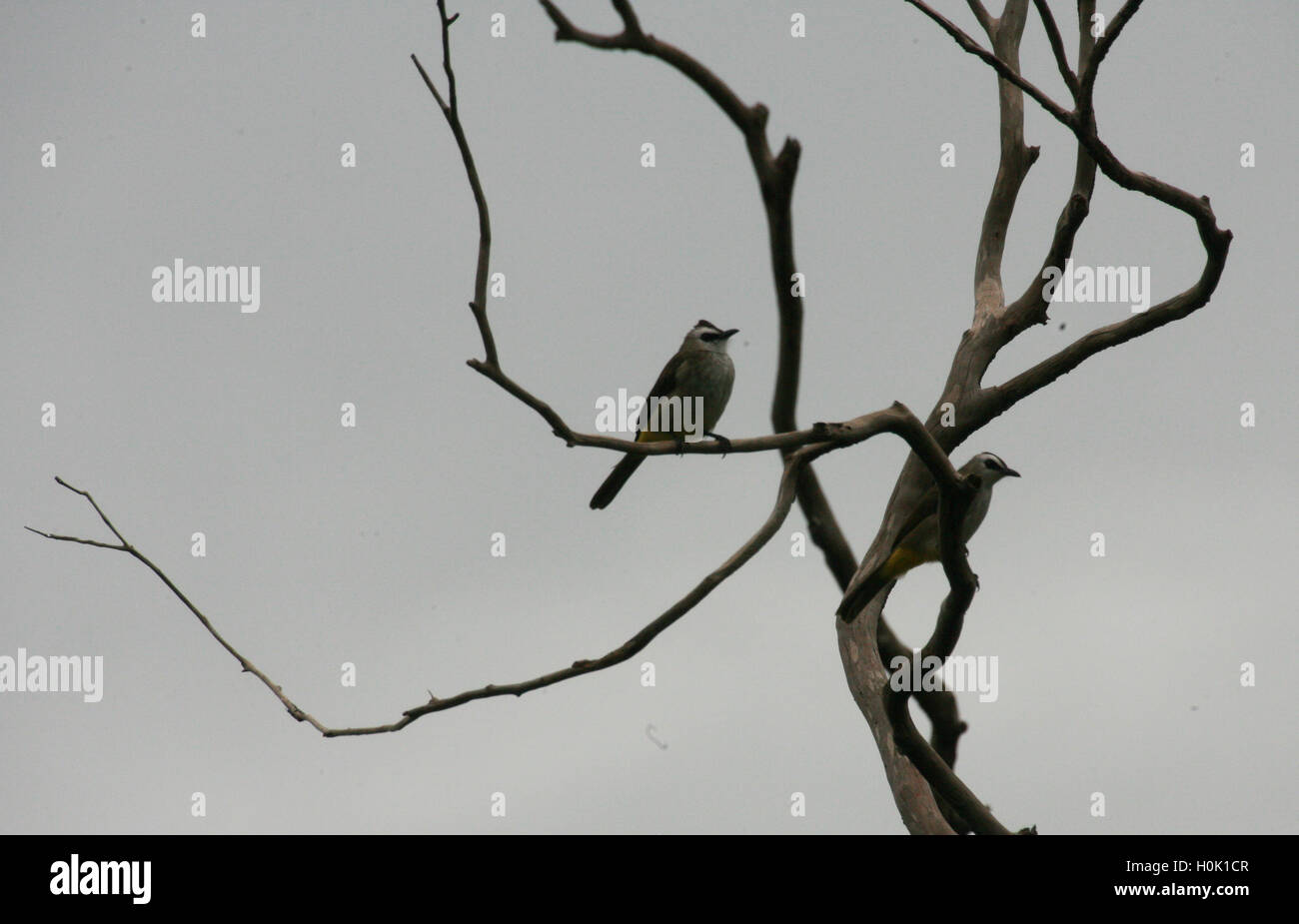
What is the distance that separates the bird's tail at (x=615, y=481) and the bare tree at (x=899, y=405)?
103 centimetres

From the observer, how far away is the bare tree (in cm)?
359

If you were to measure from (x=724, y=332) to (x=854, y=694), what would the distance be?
2.35m

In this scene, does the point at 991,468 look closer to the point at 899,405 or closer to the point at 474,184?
the point at 899,405

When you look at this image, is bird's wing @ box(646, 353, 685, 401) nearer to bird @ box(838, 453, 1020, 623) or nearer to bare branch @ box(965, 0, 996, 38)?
bird @ box(838, 453, 1020, 623)

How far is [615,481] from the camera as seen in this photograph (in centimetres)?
698

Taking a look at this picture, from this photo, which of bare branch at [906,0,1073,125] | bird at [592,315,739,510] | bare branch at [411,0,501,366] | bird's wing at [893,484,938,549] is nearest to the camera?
bare branch at [411,0,501,366]

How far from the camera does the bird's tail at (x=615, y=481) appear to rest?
691 centimetres

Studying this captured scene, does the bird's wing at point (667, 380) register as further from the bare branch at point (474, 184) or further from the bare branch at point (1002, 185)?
the bare branch at point (474, 184)

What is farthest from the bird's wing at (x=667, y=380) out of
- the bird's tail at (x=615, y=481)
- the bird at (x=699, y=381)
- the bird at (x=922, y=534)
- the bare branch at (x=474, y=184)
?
the bare branch at (x=474, y=184)

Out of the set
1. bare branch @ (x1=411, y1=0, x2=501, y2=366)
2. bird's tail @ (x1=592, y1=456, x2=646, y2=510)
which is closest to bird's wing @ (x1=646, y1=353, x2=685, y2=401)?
bird's tail @ (x1=592, y1=456, x2=646, y2=510)

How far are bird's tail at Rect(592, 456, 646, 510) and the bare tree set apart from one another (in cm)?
103
